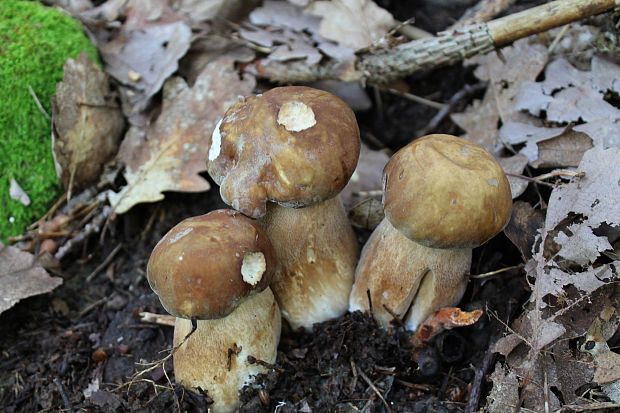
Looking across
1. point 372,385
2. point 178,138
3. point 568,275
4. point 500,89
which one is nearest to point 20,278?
point 178,138

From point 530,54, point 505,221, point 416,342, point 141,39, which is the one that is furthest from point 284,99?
point 141,39

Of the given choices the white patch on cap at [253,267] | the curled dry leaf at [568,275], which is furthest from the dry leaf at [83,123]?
the curled dry leaf at [568,275]

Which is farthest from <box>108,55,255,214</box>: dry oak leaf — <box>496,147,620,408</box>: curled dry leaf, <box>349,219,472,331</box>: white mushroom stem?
<box>496,147,620,408</box>: curled dry leaf

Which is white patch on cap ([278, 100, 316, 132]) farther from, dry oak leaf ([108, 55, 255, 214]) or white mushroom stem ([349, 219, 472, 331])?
dry oak leaf ([108, 55, 255, 214])

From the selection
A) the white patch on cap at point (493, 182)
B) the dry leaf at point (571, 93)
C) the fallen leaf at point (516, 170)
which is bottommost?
the fallen leaf at point (516, 170)

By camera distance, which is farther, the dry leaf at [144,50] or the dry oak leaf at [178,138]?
the dry leaf at [144,50]

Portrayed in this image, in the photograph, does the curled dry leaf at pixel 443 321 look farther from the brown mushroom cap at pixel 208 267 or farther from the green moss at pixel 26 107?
the green moss at pixel 26 107
